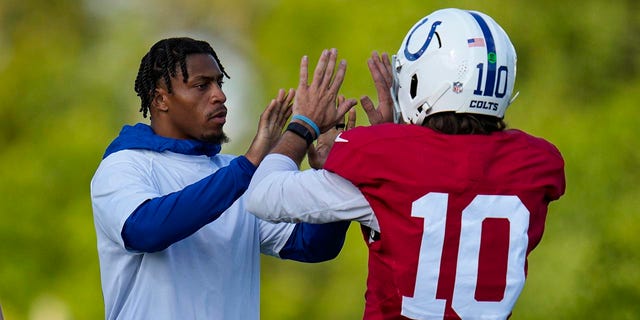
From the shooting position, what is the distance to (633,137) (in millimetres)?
10617

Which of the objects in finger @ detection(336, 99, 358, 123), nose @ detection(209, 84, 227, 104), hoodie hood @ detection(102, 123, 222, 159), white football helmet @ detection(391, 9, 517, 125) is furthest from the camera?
nose @ detection(209, 84, 227, 104)

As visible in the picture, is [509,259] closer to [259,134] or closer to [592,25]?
[259,134]

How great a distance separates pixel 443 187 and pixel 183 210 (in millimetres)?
978

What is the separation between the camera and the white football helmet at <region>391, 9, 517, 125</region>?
3.49m

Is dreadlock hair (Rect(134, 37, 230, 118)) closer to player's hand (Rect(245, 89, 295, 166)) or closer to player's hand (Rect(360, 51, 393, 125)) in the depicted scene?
player's hand (Rect(245, 89, 295, 166))

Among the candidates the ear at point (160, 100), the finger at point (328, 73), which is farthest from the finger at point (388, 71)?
the ear at point (160, 100)

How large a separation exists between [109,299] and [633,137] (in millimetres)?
7513

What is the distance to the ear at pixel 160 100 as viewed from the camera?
4.47m

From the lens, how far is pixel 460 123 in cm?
351

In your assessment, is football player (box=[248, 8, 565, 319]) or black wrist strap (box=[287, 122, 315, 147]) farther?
black wrist strap (box=[287, 122, 315, 147])

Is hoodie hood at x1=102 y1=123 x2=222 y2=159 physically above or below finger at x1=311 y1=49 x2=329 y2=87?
below

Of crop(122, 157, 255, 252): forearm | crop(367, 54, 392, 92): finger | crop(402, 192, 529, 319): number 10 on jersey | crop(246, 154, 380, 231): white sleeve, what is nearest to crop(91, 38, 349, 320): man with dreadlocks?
crop(122, 157, 255, 252): forearm

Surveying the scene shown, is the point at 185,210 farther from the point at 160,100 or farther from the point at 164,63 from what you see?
the point at 164,63

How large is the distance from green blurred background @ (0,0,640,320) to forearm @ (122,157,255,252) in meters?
6.52
